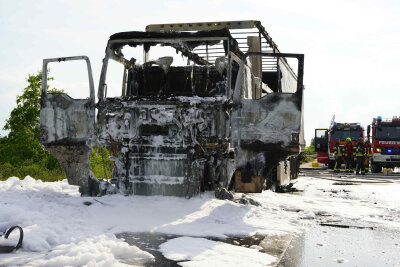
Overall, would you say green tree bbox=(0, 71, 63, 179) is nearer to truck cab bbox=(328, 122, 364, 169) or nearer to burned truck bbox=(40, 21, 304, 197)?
burned truck bbox=(40, 21, 304, 197)

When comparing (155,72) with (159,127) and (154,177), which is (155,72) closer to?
(159,127)

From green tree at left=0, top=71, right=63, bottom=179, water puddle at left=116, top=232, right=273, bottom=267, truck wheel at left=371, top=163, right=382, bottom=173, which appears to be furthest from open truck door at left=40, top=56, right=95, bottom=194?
truck wheel at left=371, top=163, right=382, bottom=173

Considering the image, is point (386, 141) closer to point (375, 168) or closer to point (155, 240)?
point (375, 168)

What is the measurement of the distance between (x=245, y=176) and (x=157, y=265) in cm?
357

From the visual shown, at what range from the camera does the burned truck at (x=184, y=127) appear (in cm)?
708

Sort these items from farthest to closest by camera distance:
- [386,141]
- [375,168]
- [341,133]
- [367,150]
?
[341,133], [367,150], [375,168], [386,141]

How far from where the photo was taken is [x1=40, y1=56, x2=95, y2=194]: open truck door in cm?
769

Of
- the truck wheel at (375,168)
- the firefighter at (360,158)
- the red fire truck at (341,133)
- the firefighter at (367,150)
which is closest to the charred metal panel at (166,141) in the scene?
the firefighter at (360,158)

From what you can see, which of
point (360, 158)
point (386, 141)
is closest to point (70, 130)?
point (360, 158)

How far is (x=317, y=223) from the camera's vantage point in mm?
6684

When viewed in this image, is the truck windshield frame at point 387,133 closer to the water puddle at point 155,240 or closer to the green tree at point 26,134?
the green tree at point 26,134

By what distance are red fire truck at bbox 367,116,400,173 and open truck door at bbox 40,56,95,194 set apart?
1941cm

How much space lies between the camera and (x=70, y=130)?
25.6ft

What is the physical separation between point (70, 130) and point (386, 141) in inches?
779
